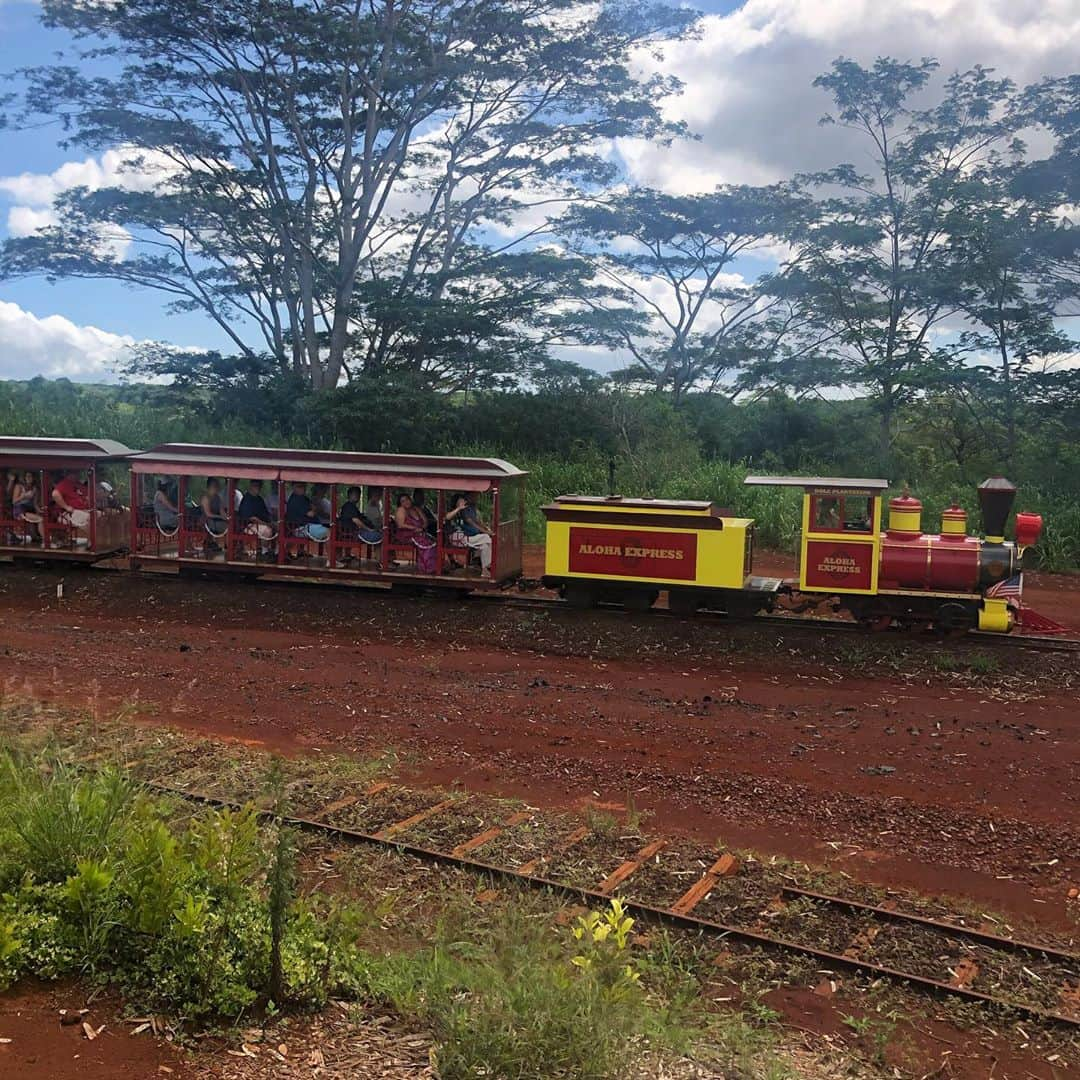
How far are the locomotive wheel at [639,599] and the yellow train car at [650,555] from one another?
1 cm

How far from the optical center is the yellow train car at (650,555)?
552 inches

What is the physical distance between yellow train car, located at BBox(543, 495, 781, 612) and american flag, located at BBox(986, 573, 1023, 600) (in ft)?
8.77

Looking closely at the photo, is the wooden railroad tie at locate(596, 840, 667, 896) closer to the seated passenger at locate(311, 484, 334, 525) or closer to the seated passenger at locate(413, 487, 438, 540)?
the seated passenger at locate(413, 487, 438, 540)

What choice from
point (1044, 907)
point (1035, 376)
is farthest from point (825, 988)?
point (1035, 376)

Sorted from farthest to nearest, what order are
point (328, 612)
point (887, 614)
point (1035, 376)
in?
point (1035, 376) → point (328, 612) → point (887, 614)

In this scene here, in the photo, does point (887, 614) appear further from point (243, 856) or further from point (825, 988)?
Result: point (243, 856)

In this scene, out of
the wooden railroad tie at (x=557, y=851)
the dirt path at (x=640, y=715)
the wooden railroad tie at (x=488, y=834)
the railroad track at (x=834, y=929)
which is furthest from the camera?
the dirt path at (x=640, y=715)

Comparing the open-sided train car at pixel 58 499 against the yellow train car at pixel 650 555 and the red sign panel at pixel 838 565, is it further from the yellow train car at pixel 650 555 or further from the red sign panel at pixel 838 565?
the red sign panel at pixel 838 565

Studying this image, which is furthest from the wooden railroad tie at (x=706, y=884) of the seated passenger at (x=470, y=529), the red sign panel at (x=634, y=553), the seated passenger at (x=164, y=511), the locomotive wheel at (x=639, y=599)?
the seated passenger at (x=164, y=511)

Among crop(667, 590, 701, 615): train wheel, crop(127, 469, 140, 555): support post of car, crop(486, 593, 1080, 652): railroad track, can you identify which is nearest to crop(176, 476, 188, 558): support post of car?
crop(127, 469, 140, 555): support post of car

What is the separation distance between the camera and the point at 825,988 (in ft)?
18.0

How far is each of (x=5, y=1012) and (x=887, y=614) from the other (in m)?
11.7

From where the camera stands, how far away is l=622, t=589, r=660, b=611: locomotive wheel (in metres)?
14.6

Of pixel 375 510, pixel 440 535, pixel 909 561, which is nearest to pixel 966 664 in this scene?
pixel 909 561
